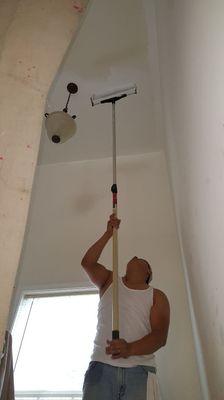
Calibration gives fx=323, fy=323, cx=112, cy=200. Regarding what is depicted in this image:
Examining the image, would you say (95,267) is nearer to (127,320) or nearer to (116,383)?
(127,320)

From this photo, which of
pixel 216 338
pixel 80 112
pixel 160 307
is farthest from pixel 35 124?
pixel 80 112

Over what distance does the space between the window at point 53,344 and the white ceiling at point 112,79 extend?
112cm

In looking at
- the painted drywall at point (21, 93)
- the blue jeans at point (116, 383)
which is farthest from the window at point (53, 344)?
the painted drywall at point (21, 93)

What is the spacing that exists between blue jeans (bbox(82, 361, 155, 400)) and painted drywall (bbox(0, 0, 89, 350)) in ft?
2.98

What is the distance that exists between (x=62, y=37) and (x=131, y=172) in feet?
6.06

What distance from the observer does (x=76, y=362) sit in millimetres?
1828

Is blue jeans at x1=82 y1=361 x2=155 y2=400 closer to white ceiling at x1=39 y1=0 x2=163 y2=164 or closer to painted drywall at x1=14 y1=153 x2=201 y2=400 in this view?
painted drywall at x1=14 y1=153 x2=201 y2=400

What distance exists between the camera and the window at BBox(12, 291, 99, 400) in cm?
179

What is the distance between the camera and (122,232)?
7.47 ft

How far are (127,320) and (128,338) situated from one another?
0.07 metres

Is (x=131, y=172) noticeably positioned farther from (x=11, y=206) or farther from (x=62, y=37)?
(x=11, y=206)

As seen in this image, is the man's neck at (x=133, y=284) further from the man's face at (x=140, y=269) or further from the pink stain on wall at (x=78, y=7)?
the pink stain on wall at (x=78, y=7)

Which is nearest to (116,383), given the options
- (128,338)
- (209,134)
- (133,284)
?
(128,338)

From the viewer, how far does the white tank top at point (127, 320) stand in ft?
4.25
